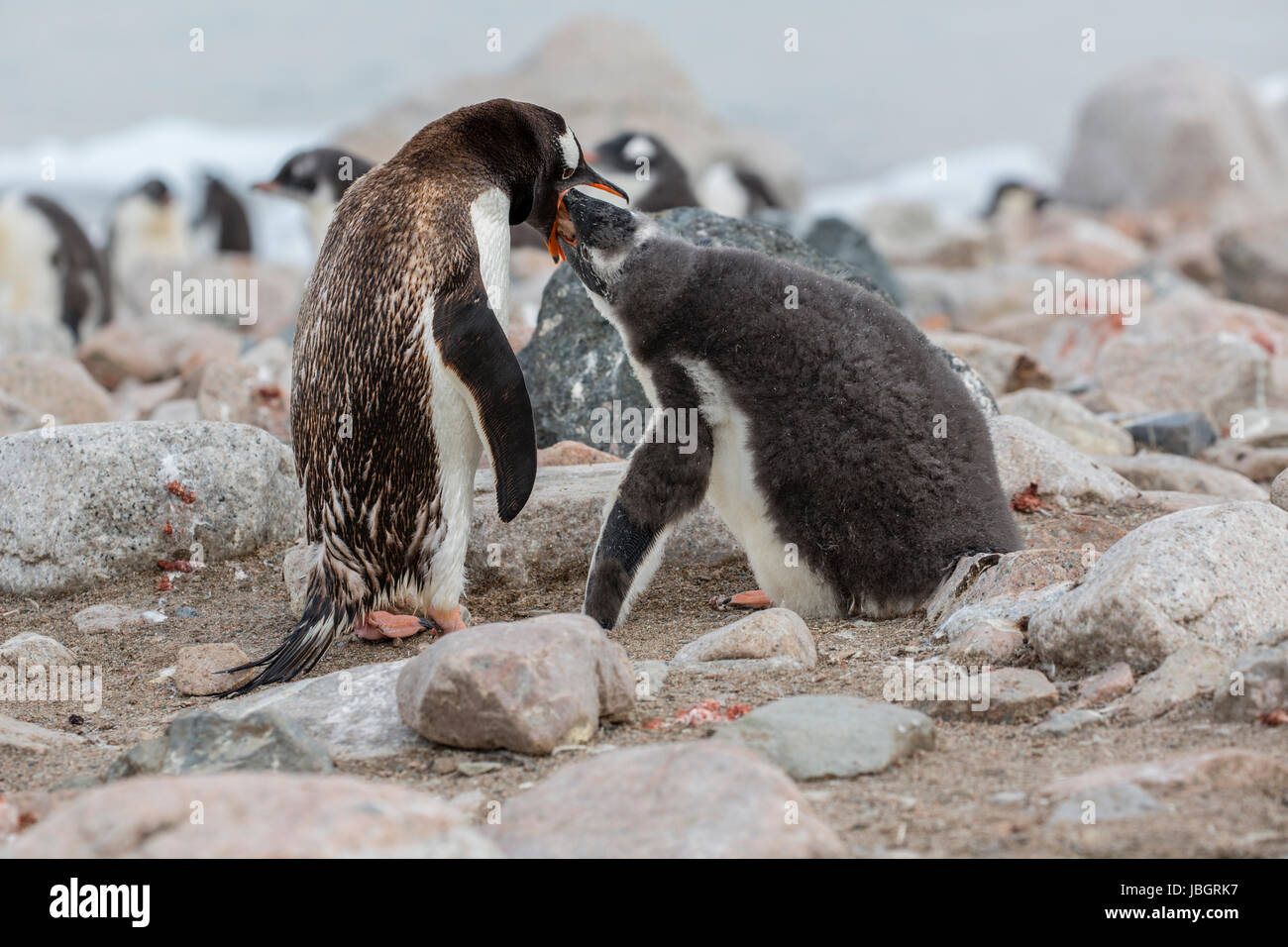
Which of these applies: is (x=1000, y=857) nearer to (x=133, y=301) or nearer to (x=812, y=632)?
(x=812, y=632)

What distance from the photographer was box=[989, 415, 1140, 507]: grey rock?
212 inches

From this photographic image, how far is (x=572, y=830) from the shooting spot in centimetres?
239

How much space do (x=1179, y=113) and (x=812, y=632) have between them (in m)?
31.0

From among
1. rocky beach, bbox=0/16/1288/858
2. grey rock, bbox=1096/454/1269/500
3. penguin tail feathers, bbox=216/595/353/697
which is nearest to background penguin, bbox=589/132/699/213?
rocky beach, bbox=0/16/1288/858

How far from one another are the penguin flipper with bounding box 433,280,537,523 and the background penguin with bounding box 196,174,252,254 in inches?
714

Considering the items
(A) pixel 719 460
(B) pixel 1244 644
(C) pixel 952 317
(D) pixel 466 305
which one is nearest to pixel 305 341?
(D) pixel 466 305

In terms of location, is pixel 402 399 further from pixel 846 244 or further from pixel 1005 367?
pixel 846 244

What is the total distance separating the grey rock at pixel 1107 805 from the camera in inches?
97.1

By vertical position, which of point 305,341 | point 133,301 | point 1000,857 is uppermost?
point 305,341

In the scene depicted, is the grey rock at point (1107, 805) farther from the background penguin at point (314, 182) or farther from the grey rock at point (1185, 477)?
the background penguin at point (314, 182)

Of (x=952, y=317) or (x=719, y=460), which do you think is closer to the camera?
(x=719, y=460)

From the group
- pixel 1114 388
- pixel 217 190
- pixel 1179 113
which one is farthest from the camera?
pixel 1179 113

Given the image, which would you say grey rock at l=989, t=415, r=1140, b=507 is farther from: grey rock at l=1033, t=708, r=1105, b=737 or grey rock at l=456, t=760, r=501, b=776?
grey rock at l=456, t=760, r=501, b=776

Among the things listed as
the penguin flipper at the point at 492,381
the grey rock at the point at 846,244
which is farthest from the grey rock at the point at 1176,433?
the grey rock at the point at 846,244
